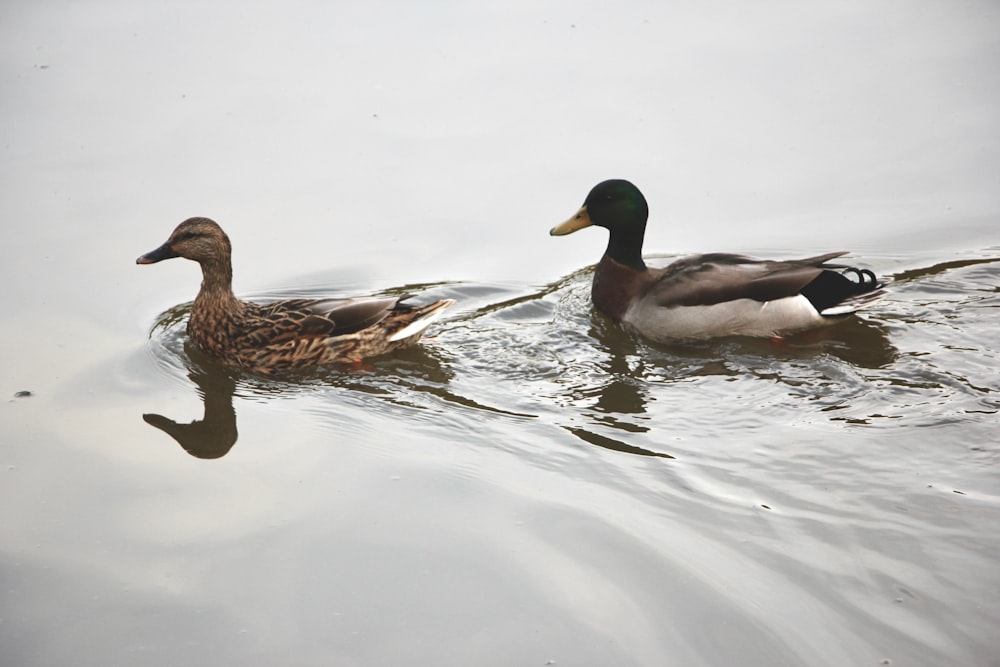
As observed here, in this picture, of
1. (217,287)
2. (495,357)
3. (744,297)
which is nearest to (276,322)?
(217,287)

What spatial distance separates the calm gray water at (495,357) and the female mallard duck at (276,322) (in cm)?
17

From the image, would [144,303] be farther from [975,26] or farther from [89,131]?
[975,26]

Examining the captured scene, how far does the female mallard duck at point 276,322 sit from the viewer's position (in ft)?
23.8

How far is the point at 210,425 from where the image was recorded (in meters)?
6.58

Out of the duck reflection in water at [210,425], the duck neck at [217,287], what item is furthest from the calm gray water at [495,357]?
the duck neck at [217,287]

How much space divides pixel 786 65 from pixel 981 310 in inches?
167

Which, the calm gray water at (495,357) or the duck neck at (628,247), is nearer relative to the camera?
the calm gray water at (495,357)

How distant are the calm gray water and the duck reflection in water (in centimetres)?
3

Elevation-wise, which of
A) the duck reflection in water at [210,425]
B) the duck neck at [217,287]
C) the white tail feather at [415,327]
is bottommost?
A: the duck reflection in water at [210,425]

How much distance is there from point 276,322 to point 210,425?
95 centimetres

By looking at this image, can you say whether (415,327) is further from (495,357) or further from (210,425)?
(210,425)

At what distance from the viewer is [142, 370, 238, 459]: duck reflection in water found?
248 inches

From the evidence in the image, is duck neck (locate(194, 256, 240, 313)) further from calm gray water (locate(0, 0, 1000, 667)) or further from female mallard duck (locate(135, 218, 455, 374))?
calm gray water (locate(0, 0, 1000, 667))

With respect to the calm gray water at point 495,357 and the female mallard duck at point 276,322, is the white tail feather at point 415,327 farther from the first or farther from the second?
the calm gray water at point 495,357
